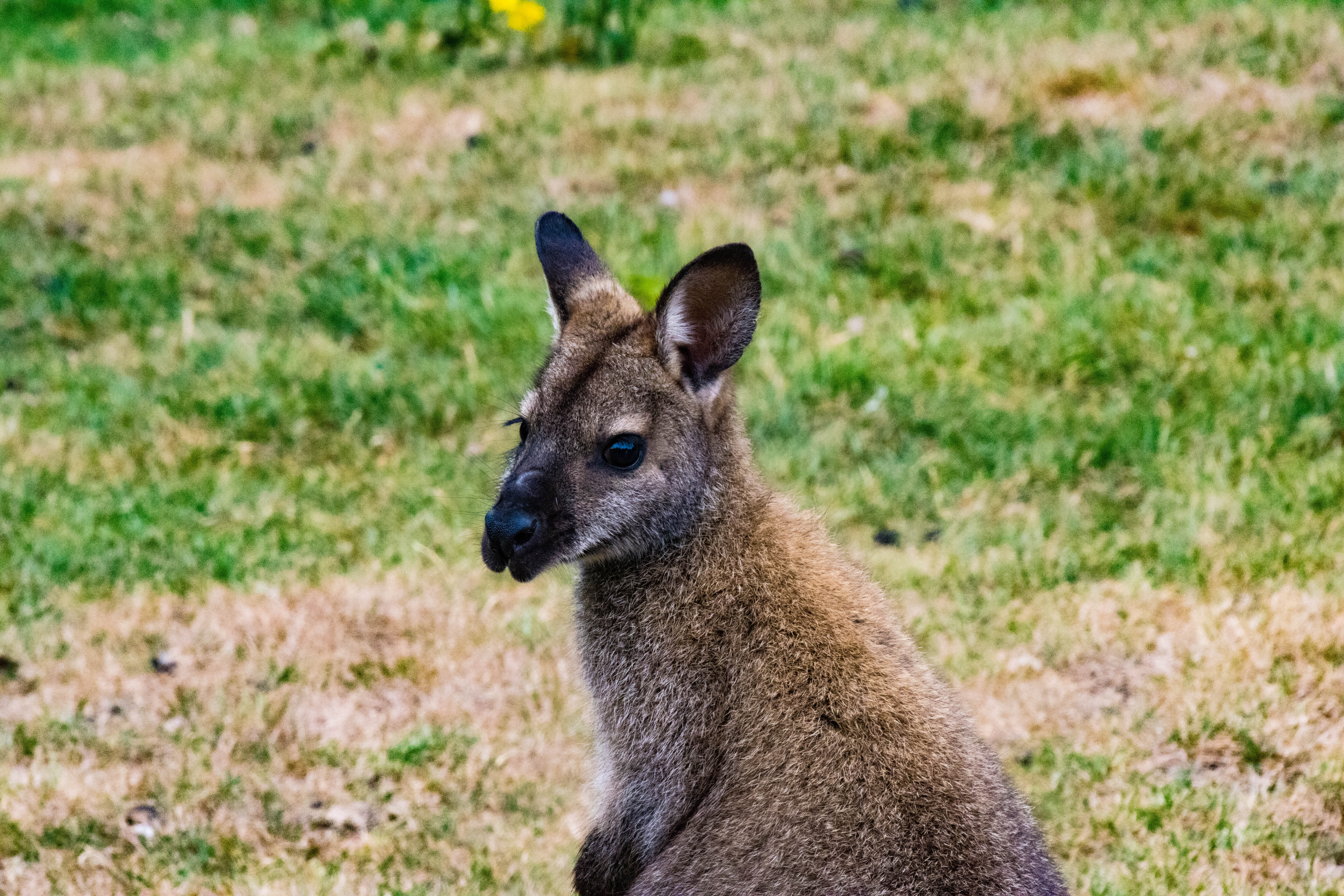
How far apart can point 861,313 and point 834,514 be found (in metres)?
1.72

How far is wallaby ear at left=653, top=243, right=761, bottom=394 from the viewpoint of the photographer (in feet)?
12.2

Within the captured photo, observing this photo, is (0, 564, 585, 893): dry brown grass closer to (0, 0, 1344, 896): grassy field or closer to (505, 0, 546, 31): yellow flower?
(0, 0, 1344, 896): grassy field

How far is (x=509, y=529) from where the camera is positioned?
3.61m

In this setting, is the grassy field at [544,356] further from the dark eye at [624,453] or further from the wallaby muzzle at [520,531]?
the dark eye at [624,453]

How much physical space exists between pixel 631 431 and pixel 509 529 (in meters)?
0.39

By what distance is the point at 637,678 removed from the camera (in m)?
3.67

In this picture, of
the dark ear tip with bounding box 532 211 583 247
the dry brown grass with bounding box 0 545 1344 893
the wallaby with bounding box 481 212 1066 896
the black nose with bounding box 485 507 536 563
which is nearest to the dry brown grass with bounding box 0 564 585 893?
the dry brown grass with bounding box 0 545 1344 893

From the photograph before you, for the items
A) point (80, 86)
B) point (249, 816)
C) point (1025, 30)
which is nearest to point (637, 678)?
point (249, 816)

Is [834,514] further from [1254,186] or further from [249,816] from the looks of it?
[1254,186]

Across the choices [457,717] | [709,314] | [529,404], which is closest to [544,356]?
[457,717]

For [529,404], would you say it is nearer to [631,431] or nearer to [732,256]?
[631,431]

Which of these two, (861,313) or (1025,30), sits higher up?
(1025,30)

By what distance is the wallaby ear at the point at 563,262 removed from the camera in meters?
4.19

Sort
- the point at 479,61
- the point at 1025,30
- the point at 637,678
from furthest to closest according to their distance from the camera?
the point at 479,61
the point at 1025,30
the point at 637,678
